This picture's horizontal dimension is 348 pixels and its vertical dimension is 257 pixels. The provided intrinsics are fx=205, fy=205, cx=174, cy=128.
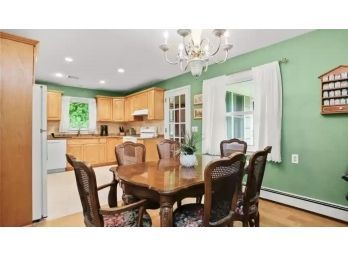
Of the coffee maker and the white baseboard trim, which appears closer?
the white baseboard trim

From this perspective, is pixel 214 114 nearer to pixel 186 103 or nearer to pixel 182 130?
pixel 186 103

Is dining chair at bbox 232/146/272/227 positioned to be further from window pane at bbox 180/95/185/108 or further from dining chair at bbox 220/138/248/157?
window pane at bbox 180/95/185/108

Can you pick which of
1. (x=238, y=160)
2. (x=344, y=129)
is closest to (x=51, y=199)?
(x=238, y=160)

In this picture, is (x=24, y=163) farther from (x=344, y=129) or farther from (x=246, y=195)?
(x=344, y=129)

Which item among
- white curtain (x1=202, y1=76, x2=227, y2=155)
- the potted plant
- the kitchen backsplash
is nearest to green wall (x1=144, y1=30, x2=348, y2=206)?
white curtain (x1=202, y1=76, x2=227, y2=155)

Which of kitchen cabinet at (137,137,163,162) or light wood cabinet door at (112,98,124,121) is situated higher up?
light wood cabinet door at (112,98,124,121)

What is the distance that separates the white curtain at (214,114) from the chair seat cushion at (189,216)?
7.04 feet

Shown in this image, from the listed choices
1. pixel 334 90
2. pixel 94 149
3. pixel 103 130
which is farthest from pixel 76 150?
pixel 334 90

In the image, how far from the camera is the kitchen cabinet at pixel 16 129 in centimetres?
206

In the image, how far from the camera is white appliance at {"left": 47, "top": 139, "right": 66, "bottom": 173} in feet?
15.9

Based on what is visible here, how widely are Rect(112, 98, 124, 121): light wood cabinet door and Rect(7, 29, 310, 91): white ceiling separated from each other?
4.37ft

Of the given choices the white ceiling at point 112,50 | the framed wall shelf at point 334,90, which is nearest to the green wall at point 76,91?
the white ceiling at point 112,50

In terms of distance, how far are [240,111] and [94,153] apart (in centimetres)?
407

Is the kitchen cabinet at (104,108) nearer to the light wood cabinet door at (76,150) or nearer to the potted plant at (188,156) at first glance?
the light wood cabinet door at (76,150)
